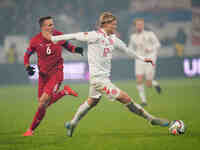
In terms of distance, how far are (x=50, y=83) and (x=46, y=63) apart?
0.38m

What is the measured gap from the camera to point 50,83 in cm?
790

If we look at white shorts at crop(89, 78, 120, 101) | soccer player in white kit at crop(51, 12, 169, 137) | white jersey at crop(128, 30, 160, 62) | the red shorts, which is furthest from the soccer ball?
white jersey at crop(128, 30, 160, 62)

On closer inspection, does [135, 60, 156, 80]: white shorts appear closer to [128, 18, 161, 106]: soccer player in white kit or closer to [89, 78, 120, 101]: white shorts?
[128, 18, 161, 106]: soccer player in white kit

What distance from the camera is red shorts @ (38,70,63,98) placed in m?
7.86

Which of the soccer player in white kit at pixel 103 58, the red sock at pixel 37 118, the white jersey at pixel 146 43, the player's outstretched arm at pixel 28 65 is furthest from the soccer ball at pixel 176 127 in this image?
the white jersey at pixel 146 43

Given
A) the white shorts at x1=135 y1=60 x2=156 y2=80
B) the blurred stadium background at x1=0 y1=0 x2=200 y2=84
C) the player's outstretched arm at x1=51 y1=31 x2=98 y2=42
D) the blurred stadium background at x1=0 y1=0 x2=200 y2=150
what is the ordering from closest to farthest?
1. the player's outstretched arm at x1=51 y1=31 x2=98 y2=42
2. the blurred stadium background at x1=0 y1=0 x2=200 y2=150
3. the white shorts at x1=135 y1=60 x2=156 y2=80
4. the blurred stadium background at x1=0 y1=0 x2=200 y2=84

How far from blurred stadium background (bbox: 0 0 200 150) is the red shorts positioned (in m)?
0.79

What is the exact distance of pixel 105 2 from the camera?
31.7 metres

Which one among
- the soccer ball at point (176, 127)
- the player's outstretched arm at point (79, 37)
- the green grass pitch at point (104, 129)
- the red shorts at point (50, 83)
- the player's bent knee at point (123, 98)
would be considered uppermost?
the player's outstretched arm at point (79, 37)

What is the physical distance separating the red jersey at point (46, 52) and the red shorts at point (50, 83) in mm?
90

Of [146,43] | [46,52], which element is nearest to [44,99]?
[46,52]

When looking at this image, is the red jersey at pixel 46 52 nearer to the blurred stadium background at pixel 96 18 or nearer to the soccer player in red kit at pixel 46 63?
the soccer player in red kit at pixel 46 63

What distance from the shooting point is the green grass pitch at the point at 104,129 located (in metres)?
6.65

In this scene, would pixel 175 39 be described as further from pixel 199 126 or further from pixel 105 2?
pixel 199 126
